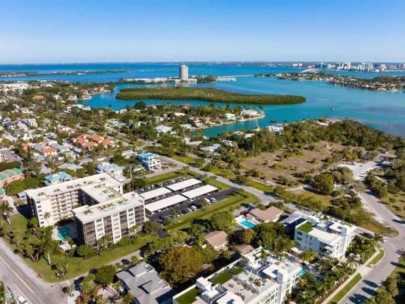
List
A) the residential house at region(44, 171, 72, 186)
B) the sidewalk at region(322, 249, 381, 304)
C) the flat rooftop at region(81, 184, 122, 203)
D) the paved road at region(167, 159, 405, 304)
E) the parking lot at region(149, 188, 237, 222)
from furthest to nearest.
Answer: the residential house at region(44, 171, 72, 186)
the parking lot at region(149, 188, 237, 222)
the flat rooftop at region(81, 184, 122, 203)
the paved road at region(167, 159, 405, 304)
the sidewalk at region(322, 249, 381, 304)

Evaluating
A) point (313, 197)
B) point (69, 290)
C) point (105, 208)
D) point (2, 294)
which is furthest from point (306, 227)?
point (2, 294)

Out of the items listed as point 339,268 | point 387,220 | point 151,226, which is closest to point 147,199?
point 151,226

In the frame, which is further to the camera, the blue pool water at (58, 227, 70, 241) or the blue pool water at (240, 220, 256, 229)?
the blue pool water at (240, 220, 256, 229)

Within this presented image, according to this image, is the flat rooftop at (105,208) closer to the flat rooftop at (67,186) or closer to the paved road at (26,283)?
the flat rooftop at (67,186)

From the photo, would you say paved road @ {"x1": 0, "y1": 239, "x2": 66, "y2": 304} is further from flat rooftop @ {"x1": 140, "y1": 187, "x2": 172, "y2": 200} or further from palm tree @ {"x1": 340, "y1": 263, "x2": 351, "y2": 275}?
palm tree @ {"x1": 340, "y1": 263, "x2": 351, "y2": 275}

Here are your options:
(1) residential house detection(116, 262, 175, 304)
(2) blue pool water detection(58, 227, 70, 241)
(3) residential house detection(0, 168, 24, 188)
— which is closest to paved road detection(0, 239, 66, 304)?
(2) blue pool water detection(58, 227, 70, 241)

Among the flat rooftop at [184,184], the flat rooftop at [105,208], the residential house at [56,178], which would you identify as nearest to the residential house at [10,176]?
the residential house at [56,178]

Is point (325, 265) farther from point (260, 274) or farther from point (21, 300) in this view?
point (21, 300)
